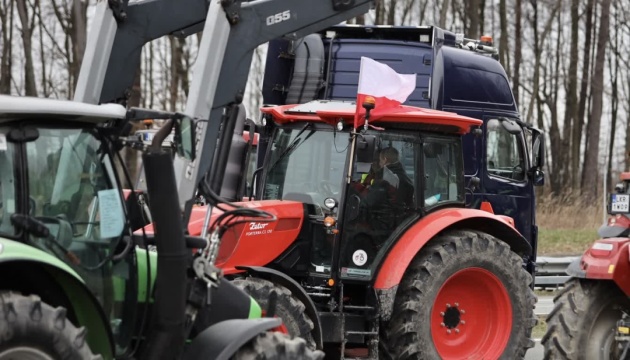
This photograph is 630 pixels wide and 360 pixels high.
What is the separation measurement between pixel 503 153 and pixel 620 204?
419 cm

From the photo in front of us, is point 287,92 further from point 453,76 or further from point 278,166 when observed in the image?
point 278,166

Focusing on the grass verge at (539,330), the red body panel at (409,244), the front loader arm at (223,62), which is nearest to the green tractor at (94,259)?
the front loader arm at (223,62)

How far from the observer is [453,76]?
13203mm

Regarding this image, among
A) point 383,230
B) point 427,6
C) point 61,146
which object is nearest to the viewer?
point 61,146

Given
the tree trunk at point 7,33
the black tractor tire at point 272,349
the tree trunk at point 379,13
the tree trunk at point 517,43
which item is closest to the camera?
the black tractor tire at point 272,349

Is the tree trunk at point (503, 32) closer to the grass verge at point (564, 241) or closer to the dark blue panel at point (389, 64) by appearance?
the grass verge at point (564, 241)

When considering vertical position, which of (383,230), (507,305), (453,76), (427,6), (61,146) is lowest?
(507,305)

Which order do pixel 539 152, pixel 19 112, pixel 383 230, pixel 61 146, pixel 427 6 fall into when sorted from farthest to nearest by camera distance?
pixel 427 6 < pixel 539 152 < pixel 383 230 < pixel 61 146 < pixel 19 112

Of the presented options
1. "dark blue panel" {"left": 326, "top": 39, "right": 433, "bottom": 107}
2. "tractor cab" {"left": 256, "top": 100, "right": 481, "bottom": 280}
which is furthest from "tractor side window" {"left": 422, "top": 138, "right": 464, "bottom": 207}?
"dark blue panel" {"left": 326, "top": 39, "right": 433, "bottom": 107}

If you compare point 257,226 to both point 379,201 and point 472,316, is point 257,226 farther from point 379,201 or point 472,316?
point 472,316

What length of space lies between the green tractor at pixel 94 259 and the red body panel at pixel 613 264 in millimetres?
3259

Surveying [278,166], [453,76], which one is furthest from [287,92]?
[278,166]

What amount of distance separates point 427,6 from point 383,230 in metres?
28.5

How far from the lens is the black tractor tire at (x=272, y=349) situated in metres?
5.68
